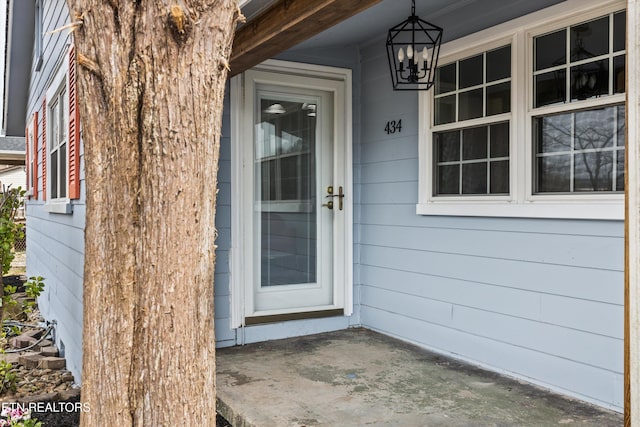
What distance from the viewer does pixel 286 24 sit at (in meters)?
2.69

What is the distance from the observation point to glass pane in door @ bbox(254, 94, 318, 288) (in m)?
4.36

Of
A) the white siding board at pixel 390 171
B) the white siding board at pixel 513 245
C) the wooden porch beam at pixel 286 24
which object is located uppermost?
the wooden porch beam at pixel 286 24

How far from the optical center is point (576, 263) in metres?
3.02

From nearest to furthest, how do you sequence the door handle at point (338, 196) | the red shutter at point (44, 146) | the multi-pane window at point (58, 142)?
the door handle at point (338, 196)
the multi-pane window at point (58, 142)
the red shutter at point (44, 146)

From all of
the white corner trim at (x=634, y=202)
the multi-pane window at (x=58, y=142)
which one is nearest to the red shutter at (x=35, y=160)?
the multi-pane window at (x=58, y=142)

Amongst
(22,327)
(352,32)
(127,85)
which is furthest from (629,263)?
(22,327)

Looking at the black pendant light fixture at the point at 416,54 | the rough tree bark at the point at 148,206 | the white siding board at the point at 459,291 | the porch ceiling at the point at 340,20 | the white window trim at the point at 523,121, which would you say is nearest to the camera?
the rough tree bark at the point at 148,206

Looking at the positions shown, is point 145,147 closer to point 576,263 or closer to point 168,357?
point 168,357

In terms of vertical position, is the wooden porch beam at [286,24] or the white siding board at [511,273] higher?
the wooden porch beam at [286,24]

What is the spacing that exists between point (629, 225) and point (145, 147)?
124 cm

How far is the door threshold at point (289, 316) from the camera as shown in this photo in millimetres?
4250

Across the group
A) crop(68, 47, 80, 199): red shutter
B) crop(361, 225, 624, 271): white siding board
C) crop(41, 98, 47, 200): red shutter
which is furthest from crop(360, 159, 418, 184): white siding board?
crop(41, 98, 47, 200): red shutter

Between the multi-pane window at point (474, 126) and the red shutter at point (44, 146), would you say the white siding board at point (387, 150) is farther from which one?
the red shutter at point (44, 146)

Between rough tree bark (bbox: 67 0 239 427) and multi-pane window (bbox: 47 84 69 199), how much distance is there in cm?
328
